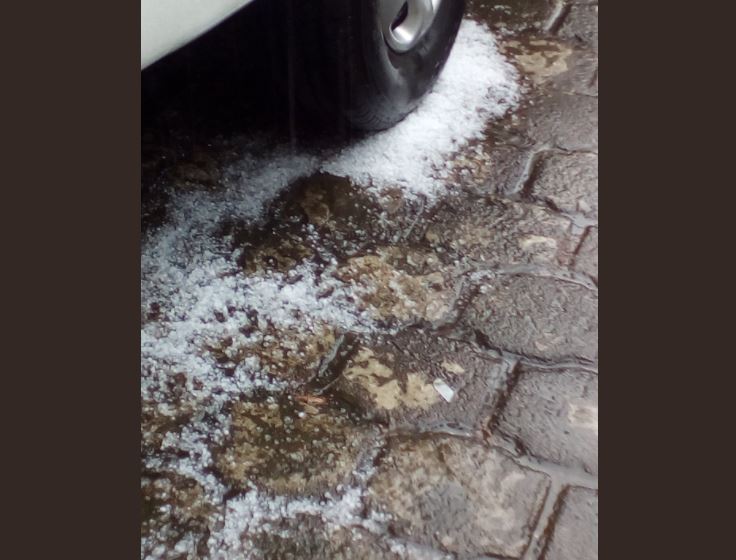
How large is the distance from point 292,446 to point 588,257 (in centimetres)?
92

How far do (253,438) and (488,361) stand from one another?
1.80ft

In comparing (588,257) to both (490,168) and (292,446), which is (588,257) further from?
(292,446)

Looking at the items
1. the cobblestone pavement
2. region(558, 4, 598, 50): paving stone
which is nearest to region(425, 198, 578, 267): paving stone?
the cobblestone pavement

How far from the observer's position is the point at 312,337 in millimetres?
2197

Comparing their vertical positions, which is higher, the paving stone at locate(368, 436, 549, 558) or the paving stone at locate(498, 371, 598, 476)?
the paving stone at locate(498, 371, 598, 476)

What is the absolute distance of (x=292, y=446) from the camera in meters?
1.96

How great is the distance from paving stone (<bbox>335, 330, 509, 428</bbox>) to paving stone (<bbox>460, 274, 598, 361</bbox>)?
3.1 inches

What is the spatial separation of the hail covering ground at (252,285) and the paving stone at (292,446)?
32 mm

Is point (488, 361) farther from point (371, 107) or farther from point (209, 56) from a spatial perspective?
point (209, 56)

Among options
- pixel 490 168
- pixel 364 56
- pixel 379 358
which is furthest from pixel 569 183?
pixel 379 358

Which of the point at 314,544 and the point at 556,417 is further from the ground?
the point at 556,417

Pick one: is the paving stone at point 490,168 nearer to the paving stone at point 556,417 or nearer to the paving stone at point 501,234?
the paving stone at point 501,234

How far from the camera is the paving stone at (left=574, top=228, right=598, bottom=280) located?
238cm

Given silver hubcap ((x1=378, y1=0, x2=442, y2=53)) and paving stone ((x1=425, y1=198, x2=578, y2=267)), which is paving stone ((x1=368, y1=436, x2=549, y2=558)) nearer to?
paving stone ((x1=425, y1=198, x2=578, y2=267))
